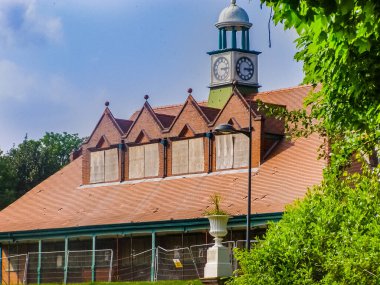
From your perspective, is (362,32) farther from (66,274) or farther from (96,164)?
(96,164)

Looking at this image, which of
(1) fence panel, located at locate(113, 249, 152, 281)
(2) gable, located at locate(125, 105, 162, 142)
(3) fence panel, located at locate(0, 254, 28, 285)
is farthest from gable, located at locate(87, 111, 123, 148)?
(1) fence panel, located at locate(113, 249, 152, 281)

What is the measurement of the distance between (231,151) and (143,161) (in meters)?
6.05

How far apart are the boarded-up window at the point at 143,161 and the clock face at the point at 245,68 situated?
585 cm

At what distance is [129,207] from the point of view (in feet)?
188

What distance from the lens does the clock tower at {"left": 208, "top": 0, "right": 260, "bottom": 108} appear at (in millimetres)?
63125

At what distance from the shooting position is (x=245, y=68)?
63469 mm

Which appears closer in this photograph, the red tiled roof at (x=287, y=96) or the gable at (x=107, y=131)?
the red tiled roof at (x=287, y=96)

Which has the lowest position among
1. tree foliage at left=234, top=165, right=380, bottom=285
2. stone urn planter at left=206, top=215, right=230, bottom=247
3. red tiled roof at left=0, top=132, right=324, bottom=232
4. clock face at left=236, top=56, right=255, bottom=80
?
tree foliage at left=234, top=165, right=380, bottom=285

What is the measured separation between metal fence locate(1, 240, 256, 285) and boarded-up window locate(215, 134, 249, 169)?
23.1 ft

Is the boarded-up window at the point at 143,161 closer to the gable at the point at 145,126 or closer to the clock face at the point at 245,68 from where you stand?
the gable at the point at 145,126

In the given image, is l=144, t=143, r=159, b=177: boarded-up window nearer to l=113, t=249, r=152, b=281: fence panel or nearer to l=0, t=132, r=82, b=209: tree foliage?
l=113, t=249, r=152, b=281: fence panel

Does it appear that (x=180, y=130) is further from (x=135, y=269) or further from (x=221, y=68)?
(x=135, y=269)

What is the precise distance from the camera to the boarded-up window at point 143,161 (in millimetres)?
61312

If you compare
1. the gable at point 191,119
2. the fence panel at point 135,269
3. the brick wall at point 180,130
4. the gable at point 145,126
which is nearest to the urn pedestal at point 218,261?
the fence panel at point 135,269
